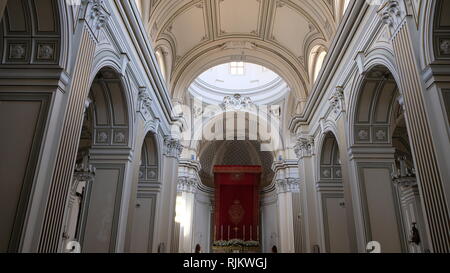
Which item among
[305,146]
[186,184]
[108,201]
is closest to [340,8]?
[305,146]

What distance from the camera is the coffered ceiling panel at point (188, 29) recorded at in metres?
11.6

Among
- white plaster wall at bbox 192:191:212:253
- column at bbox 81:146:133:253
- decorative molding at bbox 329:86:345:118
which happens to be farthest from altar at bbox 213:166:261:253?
column at bbox 81:146:133:253

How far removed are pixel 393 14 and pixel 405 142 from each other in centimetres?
841

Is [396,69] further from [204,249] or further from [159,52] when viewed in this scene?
[204,249]

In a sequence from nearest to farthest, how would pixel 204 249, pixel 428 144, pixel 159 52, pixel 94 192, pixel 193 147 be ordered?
pixel 428 144 → pixel 94 192 → pixel 159 52 → pixel 193 147 → pixel 204 249

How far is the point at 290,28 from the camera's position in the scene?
39.4ft


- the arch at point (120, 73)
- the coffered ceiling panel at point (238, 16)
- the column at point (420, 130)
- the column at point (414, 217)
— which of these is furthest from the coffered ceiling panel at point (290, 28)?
the arch at point (120, 73)

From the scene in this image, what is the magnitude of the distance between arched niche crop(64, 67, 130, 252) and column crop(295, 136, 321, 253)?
6194 mm

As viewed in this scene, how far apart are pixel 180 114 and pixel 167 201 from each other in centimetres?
317

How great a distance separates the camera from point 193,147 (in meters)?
20.2

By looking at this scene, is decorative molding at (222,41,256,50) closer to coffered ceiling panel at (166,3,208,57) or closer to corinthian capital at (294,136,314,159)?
coffered ceiling panel at (166,3,208,57)

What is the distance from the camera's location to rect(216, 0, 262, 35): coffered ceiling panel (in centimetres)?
1185

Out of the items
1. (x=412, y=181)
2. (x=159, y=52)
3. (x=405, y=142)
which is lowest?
(x=412, y=181)
